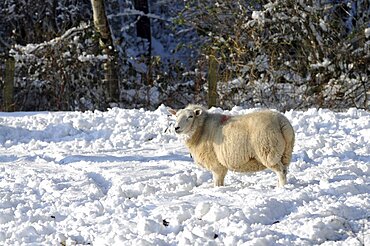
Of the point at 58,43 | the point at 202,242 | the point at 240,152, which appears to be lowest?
the point at 202,242

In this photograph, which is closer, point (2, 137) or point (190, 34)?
point (2, 137)

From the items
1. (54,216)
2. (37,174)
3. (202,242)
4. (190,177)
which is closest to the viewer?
(202,242)

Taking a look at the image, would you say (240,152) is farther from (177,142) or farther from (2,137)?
(2,137)

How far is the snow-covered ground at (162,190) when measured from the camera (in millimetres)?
6207

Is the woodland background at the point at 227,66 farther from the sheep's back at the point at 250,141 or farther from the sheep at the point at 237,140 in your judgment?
the sheep's back at the point at 250,141

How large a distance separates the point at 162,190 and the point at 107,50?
379 inches

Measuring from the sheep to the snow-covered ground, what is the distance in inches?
9.5

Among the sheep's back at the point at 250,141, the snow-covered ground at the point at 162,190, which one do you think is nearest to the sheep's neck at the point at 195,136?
the sheep's back at the point at 250,141

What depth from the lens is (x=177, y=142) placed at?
1080 centimetres

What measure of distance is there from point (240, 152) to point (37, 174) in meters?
2.89

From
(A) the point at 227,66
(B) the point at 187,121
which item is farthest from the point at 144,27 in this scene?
(B) the point at 187,121

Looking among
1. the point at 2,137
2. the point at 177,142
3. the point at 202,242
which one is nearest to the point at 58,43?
the point at 2,137

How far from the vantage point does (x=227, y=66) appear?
15656 mm

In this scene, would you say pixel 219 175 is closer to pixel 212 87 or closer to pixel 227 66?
pixel 212 87
